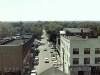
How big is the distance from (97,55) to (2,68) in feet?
70.3

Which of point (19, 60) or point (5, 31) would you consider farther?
point (5, 31)

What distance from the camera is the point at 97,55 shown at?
121 feet

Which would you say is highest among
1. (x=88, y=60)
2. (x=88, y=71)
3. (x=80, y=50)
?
(x=80, y=50)

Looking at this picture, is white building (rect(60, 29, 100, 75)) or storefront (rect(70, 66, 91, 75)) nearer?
storefront (rect(70, 66, 91, 75))

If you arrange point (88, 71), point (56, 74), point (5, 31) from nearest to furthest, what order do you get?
1. point (56, 74)
2. point (88, 71)
3. point (5, 31)

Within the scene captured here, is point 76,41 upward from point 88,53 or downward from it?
upward

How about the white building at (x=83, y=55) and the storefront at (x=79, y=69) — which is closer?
the storefront at (x=79, y=69)

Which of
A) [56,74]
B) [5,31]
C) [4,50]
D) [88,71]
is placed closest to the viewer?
[56,74]

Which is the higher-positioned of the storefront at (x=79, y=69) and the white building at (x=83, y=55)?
the white building at (x=83, y=55)

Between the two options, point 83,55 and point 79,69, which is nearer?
point 79,69

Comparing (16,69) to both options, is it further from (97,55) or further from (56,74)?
(97,55)

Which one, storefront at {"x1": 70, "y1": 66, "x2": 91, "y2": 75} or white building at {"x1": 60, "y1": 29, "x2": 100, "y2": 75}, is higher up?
white building at {"x1": 60, "y1": 29, "x2": 100, "y2": 75}

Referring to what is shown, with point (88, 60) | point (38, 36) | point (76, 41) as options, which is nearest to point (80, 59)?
point (88, 60)

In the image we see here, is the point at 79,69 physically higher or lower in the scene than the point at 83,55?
lower
